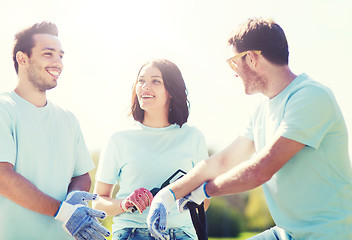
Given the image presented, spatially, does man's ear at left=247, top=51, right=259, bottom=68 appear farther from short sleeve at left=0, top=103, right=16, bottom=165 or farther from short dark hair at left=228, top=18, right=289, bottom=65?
short sleeve at left=0, top=103, right=16, bottom=165

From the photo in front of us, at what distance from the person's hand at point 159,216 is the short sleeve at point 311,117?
973mm

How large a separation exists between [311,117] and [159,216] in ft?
4.10

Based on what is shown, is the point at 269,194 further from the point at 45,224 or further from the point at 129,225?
the point at 45,224

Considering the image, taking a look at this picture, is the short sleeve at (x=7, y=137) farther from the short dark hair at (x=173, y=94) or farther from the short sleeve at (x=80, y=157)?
the short dark hair at (x=173, y=94)

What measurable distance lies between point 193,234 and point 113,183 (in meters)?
0.82

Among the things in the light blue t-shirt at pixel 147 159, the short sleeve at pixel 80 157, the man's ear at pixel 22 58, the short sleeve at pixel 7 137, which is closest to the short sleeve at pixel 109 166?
the light blue t-shirt at pixel 147 159

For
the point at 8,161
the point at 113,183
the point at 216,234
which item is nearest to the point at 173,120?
the point at 113,183

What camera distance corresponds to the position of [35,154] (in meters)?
3.14

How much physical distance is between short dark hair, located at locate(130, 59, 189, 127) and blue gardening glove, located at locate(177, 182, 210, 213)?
864 mm

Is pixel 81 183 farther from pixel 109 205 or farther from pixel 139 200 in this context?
pixel 139 200

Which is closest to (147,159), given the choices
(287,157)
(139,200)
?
(139,200)

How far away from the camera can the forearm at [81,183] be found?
3.42m

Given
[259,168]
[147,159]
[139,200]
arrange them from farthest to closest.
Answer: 1. [147,159]
2. [139,200]
3. [259,168]

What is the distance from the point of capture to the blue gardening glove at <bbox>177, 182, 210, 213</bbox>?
9.77ft
